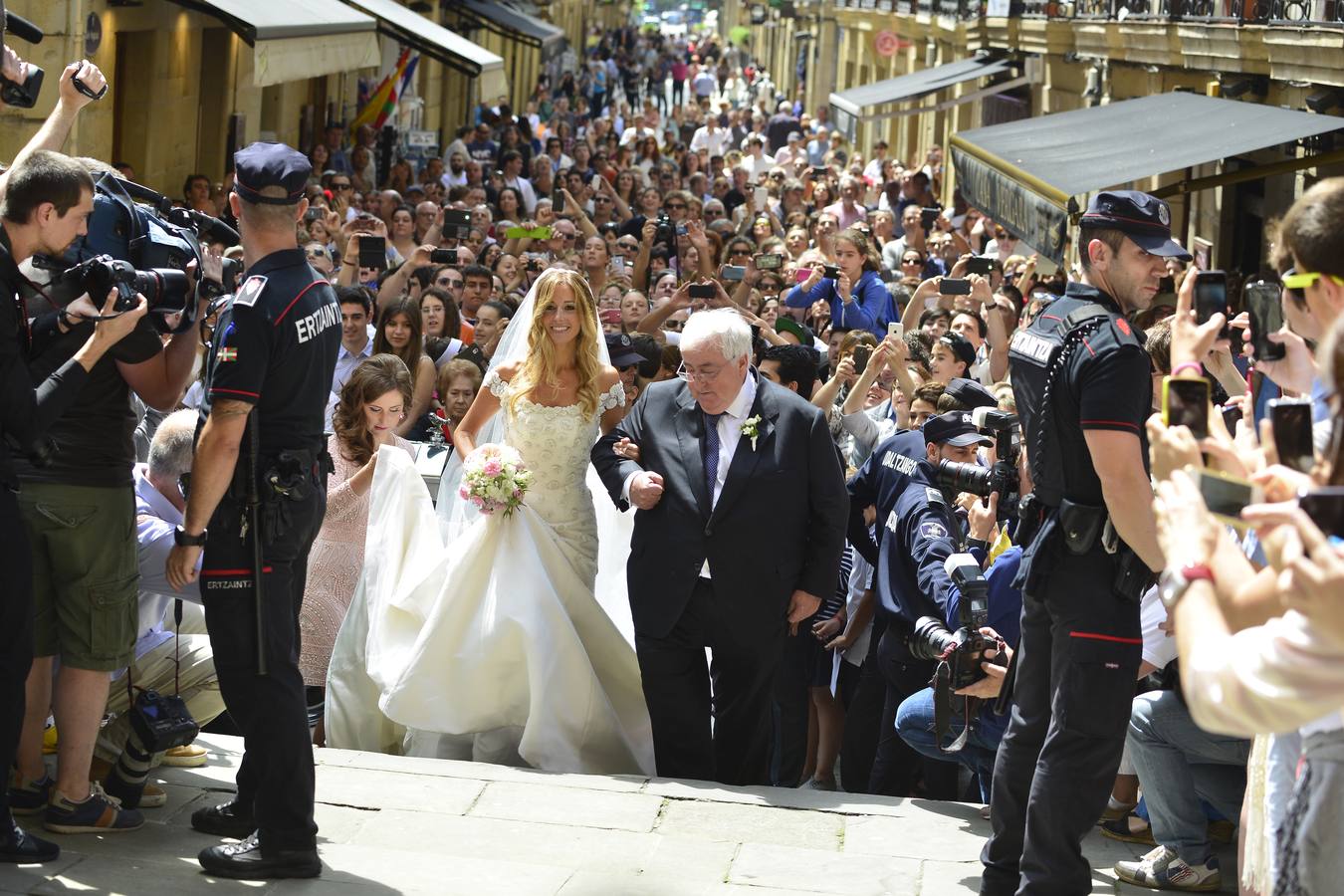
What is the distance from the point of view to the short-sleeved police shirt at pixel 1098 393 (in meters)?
4.25

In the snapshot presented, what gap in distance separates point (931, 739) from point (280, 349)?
96.9 inches

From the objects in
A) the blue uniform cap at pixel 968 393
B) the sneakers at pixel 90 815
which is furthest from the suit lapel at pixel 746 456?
the sneakers at pixel 90 815

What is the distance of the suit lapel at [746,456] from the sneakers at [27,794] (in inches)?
90.6

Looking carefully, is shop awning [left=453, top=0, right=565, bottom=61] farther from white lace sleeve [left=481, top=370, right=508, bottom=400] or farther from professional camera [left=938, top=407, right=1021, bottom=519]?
professional camera [left=938, top=407, right=1021, bottom=519]

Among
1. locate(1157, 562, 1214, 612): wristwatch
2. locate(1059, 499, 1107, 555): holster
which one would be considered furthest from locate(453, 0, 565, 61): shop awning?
locate(1157, 562, 1214, 612): wristwatch

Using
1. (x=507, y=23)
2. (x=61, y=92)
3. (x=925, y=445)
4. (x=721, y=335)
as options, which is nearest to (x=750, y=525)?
(x=721, y=335)

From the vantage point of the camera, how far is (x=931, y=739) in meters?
5.55

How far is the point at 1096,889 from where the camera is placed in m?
4.80

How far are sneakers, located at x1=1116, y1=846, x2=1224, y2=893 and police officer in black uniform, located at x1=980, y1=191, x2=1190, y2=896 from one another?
1.88 ft

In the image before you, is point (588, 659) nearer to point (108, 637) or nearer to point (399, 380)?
point (399, 380)

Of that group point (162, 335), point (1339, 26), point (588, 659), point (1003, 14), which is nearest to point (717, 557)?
point (588, 659)

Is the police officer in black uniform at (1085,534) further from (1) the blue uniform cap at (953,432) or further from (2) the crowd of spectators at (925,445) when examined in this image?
(1) the blue uniform cap at (953,432)

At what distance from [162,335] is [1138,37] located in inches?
641

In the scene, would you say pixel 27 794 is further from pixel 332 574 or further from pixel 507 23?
pixel 507 23
